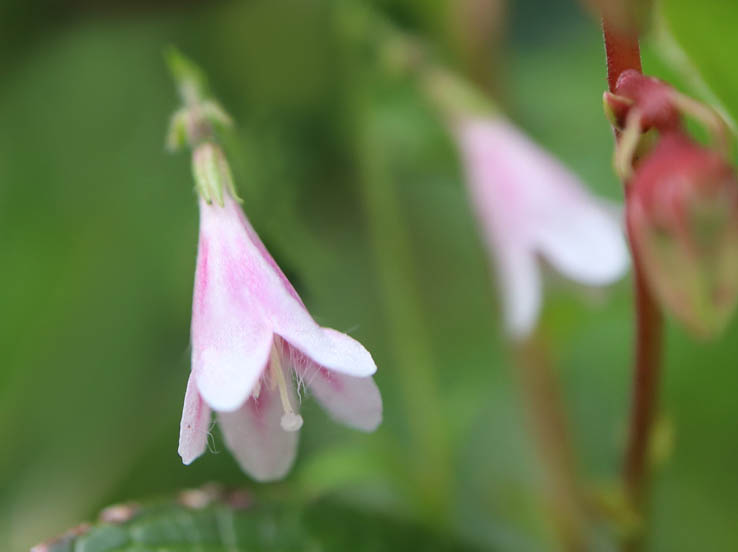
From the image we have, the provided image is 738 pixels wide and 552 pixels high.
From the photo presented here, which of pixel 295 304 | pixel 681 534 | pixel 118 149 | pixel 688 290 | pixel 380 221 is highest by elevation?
pixel 118 149

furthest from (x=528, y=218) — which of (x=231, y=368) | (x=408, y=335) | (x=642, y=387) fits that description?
(x=231, y=368)

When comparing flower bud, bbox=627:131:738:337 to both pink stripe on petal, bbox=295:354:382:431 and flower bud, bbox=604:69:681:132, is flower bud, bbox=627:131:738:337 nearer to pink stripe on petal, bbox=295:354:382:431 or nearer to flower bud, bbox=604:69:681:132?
flower bud, bbox=604:69:681:132

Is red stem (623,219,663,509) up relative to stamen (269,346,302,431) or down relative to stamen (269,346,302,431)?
down

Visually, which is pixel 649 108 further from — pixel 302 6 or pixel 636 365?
pixel 302 6

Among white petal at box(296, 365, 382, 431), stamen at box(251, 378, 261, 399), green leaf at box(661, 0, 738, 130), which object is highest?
green leaf at box(661, 0, 738, 130)

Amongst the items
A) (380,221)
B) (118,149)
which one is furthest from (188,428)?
(118,149)

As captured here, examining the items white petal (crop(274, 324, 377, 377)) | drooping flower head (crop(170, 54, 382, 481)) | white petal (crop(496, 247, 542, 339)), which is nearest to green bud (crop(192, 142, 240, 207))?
drooping flower head (crop(170, 54, 382, 481))
